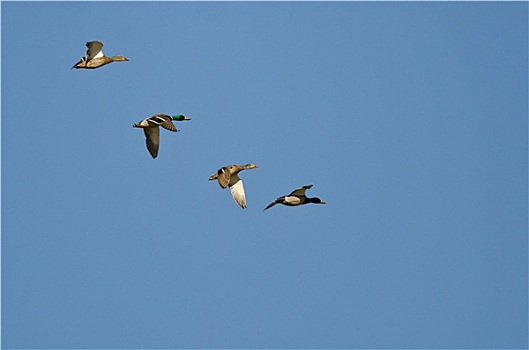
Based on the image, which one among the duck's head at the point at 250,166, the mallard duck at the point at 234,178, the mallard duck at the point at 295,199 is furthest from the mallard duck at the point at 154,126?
the mallard duck at the point at 295,199

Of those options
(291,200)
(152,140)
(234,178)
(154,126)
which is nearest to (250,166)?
(234,178)

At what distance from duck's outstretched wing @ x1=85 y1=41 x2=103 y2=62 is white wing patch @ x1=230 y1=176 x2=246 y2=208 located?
15.5 ft

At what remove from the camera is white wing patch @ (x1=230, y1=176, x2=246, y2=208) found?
39469 millimetres

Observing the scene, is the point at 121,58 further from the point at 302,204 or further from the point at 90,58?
the point at 302,204

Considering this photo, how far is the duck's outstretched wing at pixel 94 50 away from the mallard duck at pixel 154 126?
2.03 m

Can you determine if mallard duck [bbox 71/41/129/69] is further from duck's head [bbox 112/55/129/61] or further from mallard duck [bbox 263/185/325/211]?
mallard duck [bbox 263/185/325/211]

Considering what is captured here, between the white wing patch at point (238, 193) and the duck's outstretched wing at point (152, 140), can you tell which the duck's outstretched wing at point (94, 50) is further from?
the white wing patch at point (238, 193)

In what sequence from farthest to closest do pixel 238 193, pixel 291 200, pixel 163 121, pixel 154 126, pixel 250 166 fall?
pixel 250 166 < pixel 291 200 < pixel 238 193 < pixel 154 126 < pixel 163 121

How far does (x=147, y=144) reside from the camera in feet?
130

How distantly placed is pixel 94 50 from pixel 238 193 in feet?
16.8

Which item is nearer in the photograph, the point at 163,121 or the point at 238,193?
the point at 163,121

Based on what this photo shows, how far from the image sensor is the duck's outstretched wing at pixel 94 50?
38.8 meters

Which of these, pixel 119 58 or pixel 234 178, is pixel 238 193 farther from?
pixel 119 58

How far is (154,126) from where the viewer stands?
129ft
